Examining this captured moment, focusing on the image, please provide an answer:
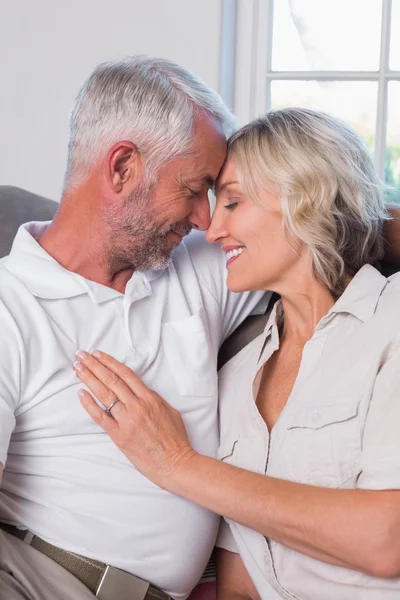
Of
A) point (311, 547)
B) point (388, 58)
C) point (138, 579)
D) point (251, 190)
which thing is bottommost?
point (138, 579)

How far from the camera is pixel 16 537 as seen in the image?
1.59 metres

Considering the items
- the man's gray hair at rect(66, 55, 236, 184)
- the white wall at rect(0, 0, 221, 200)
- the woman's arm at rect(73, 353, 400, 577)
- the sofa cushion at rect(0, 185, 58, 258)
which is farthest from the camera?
the white wall at rect(0, 0, 221, 200)

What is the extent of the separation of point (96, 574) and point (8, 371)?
41cm

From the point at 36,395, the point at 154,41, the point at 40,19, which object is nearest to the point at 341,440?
the point at 36,395

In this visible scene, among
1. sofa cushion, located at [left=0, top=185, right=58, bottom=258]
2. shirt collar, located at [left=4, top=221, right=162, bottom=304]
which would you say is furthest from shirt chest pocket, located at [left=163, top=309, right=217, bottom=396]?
sofa cushion, located at [left=0, top=185, right=58, bottom=258]

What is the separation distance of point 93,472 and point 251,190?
2.07 feet

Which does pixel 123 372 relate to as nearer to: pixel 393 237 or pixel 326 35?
pixel 393 237

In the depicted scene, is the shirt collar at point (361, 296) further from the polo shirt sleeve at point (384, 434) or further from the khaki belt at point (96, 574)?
the khaki belt at point (96, 574)

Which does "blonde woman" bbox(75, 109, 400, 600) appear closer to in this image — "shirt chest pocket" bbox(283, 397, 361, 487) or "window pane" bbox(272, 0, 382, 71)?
"shirt chest pocket" bbox(283, 397, 361, 487)

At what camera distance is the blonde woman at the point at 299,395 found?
54.4 inches

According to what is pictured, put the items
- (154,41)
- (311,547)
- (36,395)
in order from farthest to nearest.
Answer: (154,41) → (36,395) → (311,547)

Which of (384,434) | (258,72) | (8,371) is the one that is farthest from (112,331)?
(258,72)

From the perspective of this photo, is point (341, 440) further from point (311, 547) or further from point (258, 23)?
point (258, 23)

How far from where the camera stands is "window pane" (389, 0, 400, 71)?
124 inches
